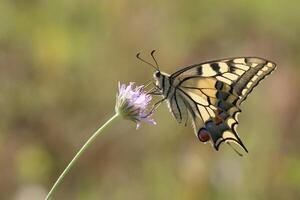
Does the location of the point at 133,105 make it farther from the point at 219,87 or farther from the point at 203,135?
the point at 219,87

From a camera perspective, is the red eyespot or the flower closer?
the flower

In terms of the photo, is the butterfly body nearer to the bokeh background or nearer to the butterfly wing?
the butterfly wing

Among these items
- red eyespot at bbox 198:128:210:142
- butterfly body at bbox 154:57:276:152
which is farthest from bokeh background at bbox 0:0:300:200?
red eyespot at bbox 198:128:210:142

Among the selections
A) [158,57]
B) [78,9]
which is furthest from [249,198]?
[78,9]

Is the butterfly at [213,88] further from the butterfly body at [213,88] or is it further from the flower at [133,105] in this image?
the flower at [133,105]

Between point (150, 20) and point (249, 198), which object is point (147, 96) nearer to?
point (249, 198)

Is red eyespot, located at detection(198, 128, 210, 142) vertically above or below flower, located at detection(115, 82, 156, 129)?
below

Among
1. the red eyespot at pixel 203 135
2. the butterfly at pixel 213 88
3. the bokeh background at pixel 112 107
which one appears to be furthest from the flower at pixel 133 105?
the bokeh background at pixel 112 107
